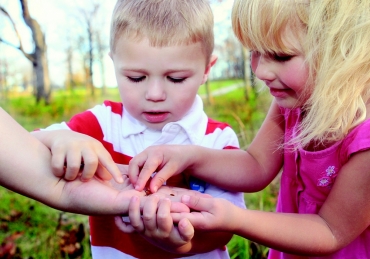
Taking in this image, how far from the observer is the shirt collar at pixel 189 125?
64.3 inches

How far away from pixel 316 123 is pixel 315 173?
211 mm

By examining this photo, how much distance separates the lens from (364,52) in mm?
1353

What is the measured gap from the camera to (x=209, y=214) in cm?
131

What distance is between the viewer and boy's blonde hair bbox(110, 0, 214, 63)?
152cm

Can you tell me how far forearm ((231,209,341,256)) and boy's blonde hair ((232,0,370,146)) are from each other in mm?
287

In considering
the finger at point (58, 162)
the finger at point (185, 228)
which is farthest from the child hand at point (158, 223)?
the finger at point (58, 162)

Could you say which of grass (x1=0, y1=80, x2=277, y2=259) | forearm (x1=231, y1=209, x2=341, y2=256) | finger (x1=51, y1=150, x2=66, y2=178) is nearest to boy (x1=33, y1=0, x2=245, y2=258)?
finger (x1=51, y1=150, x2=66, y2=178)

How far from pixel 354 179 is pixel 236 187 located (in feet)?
1.49

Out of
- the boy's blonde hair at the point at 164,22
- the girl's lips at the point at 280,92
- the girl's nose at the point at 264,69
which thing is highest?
the boy's blonde hair at the point at 164,22

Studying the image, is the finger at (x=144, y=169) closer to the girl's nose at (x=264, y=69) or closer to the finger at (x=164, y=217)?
the finger at (x=164, y=217)

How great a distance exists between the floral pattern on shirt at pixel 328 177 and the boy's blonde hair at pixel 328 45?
125 millimetres

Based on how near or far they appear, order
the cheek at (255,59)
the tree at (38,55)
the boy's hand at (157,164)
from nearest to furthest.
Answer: the boy's hand at (157,164)
the cheek at (255,59)
the tree at (38,55)

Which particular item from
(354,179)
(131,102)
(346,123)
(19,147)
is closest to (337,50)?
(346,123)

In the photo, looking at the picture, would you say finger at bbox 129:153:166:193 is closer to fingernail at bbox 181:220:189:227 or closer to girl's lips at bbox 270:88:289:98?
fingernail at bbox 181:220:189:227
